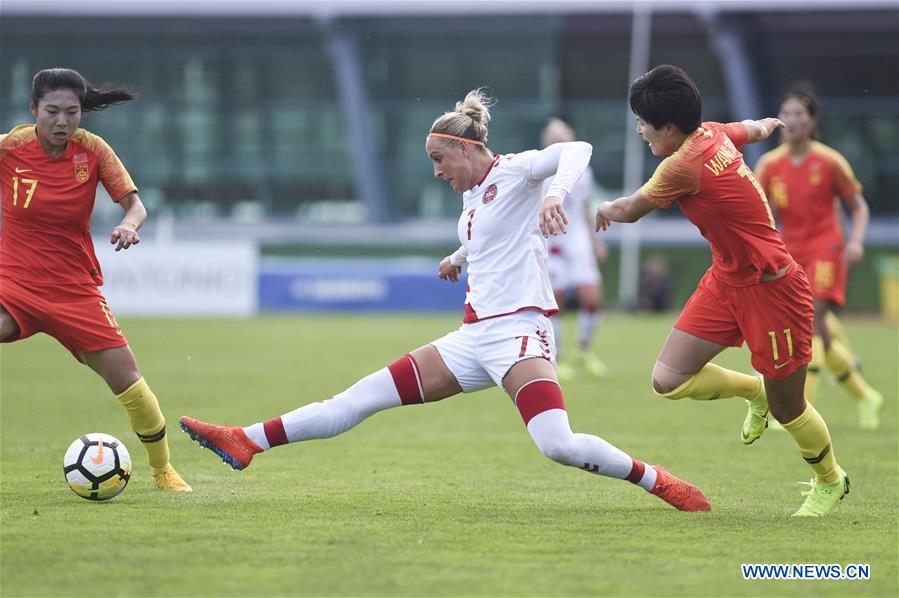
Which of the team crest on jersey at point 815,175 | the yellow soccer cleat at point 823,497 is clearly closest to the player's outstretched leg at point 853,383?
the team crest on jersey at point 815,175

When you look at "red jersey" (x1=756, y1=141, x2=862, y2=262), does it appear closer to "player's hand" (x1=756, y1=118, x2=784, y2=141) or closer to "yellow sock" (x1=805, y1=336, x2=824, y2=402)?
"yellow sock" (x1=805, y1=336, x2=824, y2=402)

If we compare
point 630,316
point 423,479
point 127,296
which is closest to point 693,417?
point 423,479

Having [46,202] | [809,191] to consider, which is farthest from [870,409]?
[46,202]

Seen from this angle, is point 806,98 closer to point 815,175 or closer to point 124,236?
point 815,175

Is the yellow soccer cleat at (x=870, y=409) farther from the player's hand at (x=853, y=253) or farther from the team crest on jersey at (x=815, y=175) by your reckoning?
the team crest on jersey at (x=815, y=175)

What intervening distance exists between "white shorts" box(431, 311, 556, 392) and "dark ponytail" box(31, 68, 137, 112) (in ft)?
7.25

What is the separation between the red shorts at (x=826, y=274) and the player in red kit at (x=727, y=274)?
3.36 meters

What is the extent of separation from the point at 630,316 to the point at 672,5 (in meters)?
10.8

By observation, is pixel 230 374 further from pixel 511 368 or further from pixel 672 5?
pixel 672 5

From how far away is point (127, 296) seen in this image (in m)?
24.3

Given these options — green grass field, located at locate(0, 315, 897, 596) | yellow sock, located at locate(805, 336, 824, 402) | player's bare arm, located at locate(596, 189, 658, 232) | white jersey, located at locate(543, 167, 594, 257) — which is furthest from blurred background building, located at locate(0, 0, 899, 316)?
player's bare arm, located at locate(596, 189, 658, 232)

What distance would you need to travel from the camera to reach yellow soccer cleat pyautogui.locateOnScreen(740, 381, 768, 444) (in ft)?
22.3

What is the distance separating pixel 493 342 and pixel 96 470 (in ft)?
6.90

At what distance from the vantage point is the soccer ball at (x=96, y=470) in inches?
246
